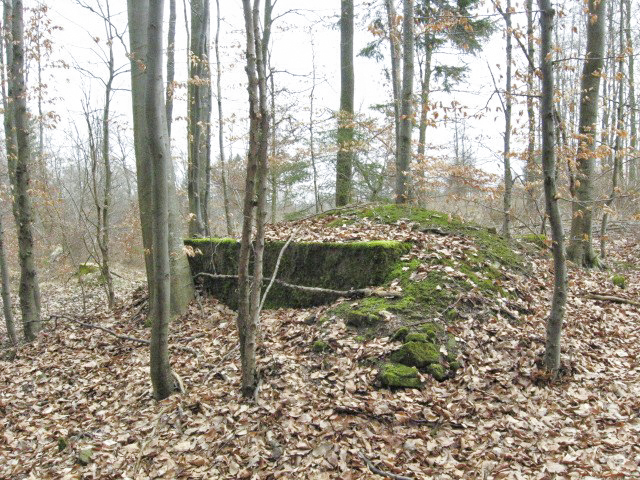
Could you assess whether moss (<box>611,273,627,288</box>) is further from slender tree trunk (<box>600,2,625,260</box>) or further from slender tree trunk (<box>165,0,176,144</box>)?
slender tree trunk (<box>165,0,176,144</box>)

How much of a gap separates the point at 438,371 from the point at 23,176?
7.33 meters

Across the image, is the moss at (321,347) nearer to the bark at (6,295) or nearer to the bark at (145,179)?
the bark at (145,179)

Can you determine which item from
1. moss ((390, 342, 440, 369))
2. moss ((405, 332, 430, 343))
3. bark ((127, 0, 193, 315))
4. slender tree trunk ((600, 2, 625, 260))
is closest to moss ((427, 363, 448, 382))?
moss ((390, 342, 440, 369))

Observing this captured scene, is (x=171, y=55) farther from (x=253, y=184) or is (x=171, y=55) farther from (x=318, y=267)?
(x=253, y=184)

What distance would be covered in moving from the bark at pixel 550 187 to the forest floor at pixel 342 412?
0.31m

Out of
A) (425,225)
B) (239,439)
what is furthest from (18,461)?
(425,225)

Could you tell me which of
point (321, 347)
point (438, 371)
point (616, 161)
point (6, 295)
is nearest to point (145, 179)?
point (6, 295)

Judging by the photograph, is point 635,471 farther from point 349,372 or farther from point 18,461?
point 18,461

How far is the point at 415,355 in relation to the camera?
4.44 meters

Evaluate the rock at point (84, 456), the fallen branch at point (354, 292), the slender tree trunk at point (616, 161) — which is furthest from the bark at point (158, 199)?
the slender tree trunk at point (616, 161)

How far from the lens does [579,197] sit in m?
7.41

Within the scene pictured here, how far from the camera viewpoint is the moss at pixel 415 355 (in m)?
4.43

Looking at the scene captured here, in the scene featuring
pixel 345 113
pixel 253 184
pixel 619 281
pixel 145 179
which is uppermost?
pixel 345 113

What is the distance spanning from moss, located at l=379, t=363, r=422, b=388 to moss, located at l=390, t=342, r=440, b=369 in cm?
8
